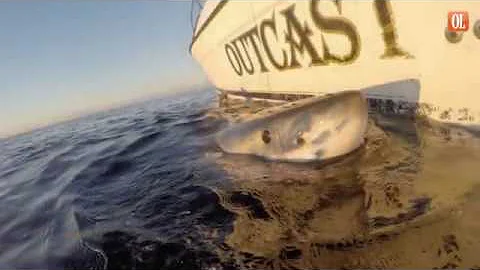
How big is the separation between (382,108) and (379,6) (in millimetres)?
2093

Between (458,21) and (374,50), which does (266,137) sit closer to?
(374,50)

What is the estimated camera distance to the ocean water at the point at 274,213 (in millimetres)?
3537

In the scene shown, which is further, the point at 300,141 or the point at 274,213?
the point at 300,141

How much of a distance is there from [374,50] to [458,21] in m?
1.51

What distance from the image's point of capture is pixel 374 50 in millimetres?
7090

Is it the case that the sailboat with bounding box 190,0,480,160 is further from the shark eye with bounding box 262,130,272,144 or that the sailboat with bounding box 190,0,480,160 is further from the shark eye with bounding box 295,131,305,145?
the shark eye with bounding box 262,130,272,144

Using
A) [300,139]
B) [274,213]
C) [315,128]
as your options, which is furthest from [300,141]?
[274,213]

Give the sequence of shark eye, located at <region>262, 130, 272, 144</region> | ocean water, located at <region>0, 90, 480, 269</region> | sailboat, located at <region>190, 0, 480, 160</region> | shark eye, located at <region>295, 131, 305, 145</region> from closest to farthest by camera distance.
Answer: ocean water, located at <region>0, 90, 480, 269</region>
shark eye, located at <region>295, 131, 305, 145</region>
sailboat, located at <region>190, 0, 480, 160</region>
shark eye, located at <region>262, 130, 272, 144</region>

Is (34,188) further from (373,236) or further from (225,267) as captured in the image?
(373,236)

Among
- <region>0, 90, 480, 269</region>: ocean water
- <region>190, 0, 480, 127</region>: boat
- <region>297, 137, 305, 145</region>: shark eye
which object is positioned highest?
<region>190, 0, 480, 127</region>: boat

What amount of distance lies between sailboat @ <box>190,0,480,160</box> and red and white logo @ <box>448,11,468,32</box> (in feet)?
0.05

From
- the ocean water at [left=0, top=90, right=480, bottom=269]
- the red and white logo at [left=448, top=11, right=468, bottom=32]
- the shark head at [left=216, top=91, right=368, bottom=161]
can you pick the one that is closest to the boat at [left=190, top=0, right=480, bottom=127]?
the red and white logo at [left=448, top=11, right=468, bottom=32]

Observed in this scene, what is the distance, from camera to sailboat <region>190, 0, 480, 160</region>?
20.1 feet

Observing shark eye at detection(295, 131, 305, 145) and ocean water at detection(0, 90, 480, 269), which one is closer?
ocean water at detection(0, 90, 480, 269)
